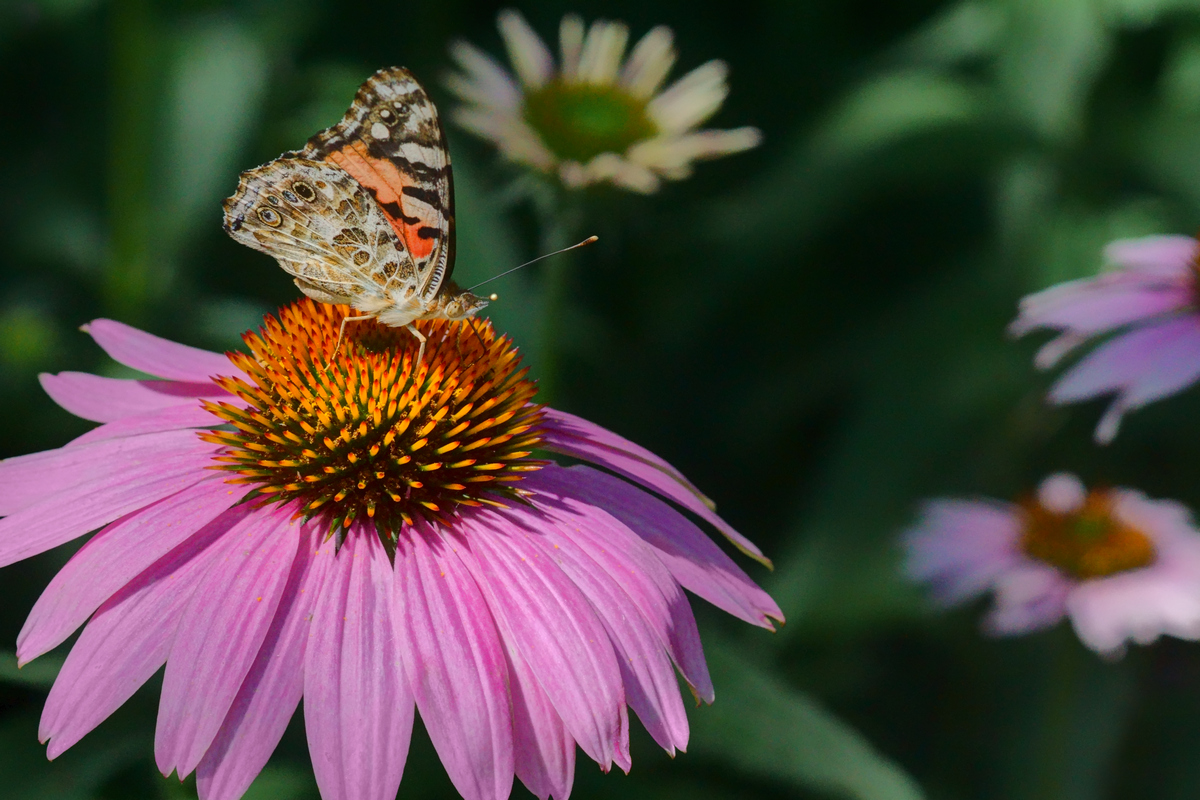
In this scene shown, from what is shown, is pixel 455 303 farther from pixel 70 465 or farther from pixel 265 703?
pixel 265 703

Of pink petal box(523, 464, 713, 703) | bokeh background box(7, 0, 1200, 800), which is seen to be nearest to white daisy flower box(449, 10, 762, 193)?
bokeh background box(7, 0, 1200, 800)

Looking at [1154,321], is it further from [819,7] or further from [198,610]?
[819,7]

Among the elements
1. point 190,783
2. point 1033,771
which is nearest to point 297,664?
point 190,783

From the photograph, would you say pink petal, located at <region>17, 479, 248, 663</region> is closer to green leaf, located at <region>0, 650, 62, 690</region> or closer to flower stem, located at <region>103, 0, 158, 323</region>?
green leaf, located at <region>0, 650, 62, 690</region>

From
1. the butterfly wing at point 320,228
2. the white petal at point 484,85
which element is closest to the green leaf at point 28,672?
the butterfly wing at point 320,228

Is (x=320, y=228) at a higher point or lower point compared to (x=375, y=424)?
higher

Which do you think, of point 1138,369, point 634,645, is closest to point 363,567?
point 634,645
